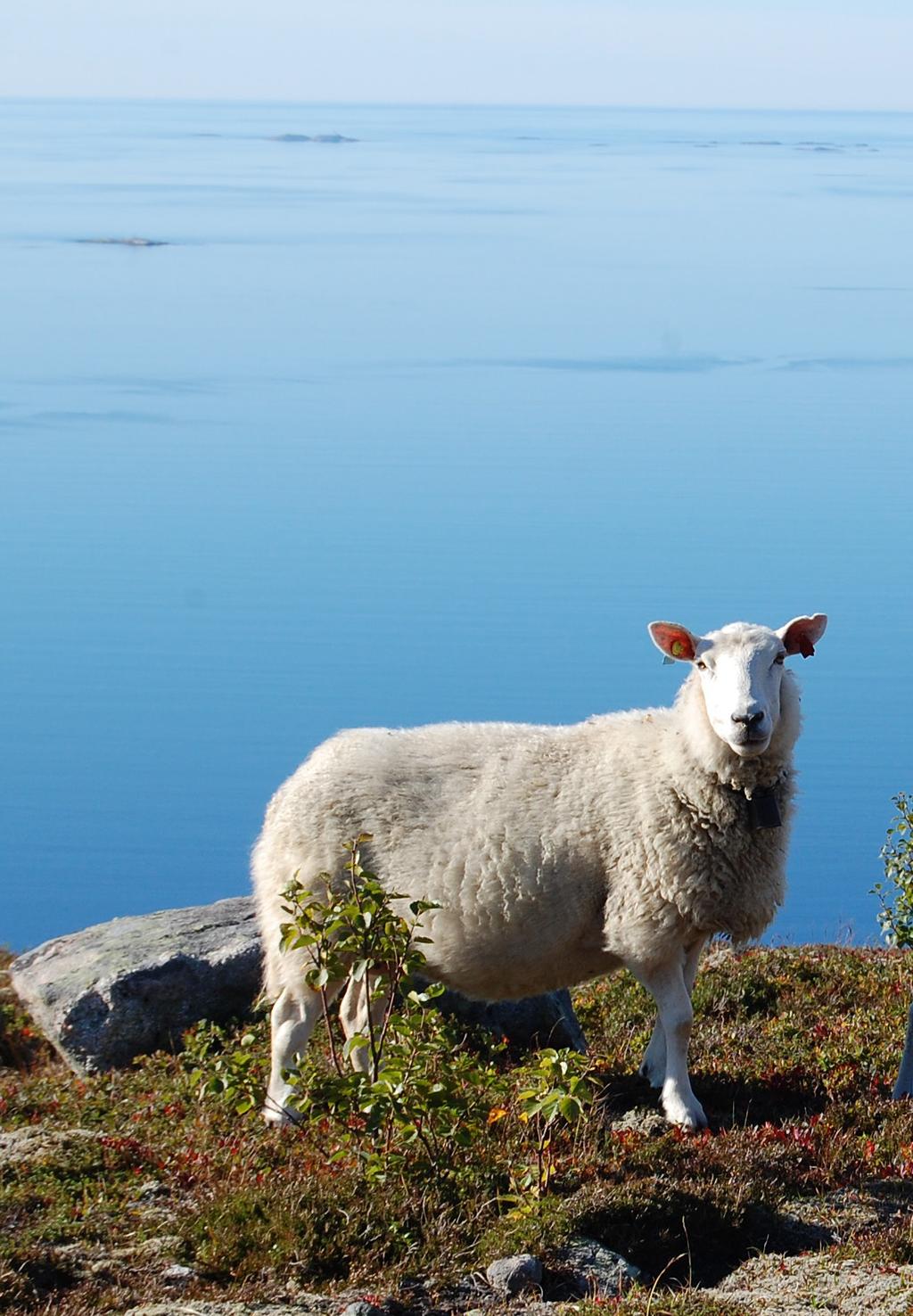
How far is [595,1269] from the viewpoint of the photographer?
22.1 ft

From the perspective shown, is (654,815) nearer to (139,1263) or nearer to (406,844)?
(406,844)

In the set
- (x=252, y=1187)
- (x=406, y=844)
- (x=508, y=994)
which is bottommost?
(x=252, y=1187)

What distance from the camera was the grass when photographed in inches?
260

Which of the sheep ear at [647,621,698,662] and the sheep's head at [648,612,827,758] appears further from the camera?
the sheep ear at [647,621,698,662]

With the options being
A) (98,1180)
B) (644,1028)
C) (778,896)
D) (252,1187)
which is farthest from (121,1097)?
(778,896)

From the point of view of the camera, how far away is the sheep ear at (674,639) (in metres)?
8.61

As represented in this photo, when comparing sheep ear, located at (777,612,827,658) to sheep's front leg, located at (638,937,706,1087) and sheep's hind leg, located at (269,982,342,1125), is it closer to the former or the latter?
sheep's front leg, located at (638,937,706,1087)

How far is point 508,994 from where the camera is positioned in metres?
8.71

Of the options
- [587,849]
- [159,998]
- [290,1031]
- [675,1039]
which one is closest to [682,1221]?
[675,1039]

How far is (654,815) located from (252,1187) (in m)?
2.82

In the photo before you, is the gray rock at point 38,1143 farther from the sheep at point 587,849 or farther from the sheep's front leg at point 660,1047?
the sheep's front leg at point 660,1047

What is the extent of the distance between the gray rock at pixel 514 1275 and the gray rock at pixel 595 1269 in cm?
17

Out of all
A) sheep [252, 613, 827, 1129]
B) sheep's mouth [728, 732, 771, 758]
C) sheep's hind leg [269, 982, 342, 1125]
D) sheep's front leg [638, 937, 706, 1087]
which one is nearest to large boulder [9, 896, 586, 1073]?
sheep's front leg [638, 937, 706, 1087]

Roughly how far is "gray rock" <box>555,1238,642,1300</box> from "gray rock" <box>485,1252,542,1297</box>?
17cm
